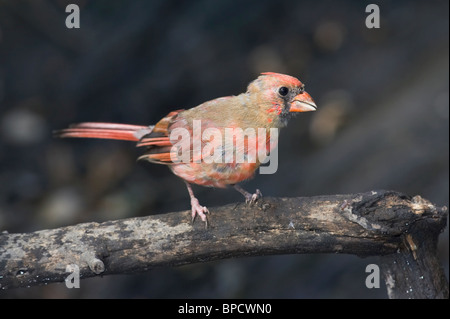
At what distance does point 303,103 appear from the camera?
2896 millimetres

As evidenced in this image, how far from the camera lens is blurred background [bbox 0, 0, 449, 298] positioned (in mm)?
4461

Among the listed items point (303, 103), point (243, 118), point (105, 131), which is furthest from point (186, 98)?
point (303, 103)

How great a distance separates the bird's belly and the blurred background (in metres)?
1.52

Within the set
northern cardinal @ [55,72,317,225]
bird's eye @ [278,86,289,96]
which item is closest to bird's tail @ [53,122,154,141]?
northern cardinal @ [55,72,317,225]

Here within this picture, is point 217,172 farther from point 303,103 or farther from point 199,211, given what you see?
point 303,103

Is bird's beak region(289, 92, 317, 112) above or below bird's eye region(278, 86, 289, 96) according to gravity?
below

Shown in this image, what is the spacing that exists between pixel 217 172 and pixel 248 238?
0.33 meters

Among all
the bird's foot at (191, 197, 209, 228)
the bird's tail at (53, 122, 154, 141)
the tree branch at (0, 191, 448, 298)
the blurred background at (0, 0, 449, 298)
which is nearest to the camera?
the tree branch at (0, 191, 448, 298)

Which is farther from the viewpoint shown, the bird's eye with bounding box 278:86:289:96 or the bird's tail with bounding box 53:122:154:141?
the bird's tail with bounding box 53:122:154:141

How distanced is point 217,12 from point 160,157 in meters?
2.10

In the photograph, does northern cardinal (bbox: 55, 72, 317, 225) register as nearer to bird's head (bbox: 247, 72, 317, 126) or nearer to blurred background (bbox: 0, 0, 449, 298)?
bird's head (bbox: 247, 72, 317, 126)

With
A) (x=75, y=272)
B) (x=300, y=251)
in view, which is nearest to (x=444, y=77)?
(x=300, y=251)

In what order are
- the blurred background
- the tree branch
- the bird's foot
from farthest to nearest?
the blurred background < the bird's foot < the tree branch

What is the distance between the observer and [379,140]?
4570mm
